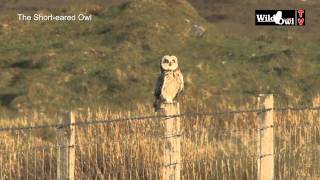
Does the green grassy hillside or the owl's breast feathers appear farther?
the green grassy hillside

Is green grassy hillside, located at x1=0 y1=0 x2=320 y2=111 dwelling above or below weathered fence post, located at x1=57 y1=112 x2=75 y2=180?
above

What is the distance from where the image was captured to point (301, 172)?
14219mm

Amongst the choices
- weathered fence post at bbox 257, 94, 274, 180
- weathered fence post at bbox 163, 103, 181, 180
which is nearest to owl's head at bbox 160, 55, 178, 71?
weathered fence post at bbox 257, 94, 274, 180

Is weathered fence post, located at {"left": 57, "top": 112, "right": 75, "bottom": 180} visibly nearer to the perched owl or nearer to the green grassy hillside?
the perched owl

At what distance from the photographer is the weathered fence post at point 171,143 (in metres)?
10.4

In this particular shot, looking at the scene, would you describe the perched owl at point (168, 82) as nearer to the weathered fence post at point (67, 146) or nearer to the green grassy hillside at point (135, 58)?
the weathered fence post at point (67, 146)

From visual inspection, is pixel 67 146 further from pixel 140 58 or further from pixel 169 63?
pixel 140 58

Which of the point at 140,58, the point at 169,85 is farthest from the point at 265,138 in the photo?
the point at 140,58

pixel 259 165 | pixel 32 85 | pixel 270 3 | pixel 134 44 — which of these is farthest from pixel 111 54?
pixel 259 165

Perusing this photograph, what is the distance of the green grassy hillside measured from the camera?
3100 cm

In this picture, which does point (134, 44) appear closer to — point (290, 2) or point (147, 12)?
point (147, 12)

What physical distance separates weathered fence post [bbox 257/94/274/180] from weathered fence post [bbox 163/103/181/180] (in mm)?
1377

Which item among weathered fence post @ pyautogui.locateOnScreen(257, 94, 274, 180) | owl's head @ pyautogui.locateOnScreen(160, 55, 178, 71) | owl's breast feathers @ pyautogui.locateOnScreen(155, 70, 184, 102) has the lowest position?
weathered fence post @ pyautogui.locateOnScreen(257, 94, 274, 180)

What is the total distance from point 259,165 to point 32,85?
792 inches
